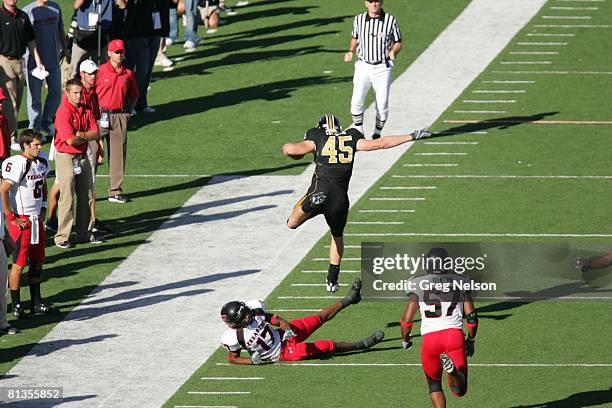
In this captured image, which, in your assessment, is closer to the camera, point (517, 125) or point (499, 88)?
point (517, 125)

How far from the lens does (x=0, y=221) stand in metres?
16.2

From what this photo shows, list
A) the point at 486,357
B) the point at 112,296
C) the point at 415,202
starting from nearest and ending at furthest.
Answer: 1. the point at 486,357
2. the point at 112,296
3. the point at 415,202

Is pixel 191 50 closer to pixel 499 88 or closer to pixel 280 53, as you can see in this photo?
pixel 280 53

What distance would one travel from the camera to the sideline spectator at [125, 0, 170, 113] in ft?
80.0

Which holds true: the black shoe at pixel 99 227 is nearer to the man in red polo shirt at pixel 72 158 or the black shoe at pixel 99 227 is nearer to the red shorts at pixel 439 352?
the man in red polo shirt at pixel 72 158

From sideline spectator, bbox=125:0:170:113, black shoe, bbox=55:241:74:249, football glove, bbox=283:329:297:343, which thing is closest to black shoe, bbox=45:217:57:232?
black shoe, bbox=55:241:74:249

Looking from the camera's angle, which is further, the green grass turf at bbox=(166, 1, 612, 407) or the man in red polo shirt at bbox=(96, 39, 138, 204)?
the man in red polo shirt at bbox=(96, 39, 138, 204)

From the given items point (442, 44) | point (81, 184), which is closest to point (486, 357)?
point (81, 184)

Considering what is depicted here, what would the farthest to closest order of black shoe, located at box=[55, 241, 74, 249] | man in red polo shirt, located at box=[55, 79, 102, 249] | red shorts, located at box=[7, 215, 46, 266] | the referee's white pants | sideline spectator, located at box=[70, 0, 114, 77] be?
1. sideline spectator, located at box=[70, 0, 114, 77]
2. the referee's white pants
3. black shoe, located at box=[55, 241, 74, 249]
4. man in red polo shirt, located at box=[55, 79, 102, 249]
5. red shorts, located at box=[7, 215, 46, 266]

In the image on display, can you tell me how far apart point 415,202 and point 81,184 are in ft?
14.9

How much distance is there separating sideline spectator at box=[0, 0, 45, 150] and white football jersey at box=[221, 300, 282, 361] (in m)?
7.95

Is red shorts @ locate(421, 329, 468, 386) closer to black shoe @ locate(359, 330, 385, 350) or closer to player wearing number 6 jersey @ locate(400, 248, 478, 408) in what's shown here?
player wearing number 6 jersey @ locate(400, 248, 478, 408)

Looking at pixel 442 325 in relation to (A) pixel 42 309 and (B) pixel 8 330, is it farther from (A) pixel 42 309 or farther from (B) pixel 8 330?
(A) pixel 42 309

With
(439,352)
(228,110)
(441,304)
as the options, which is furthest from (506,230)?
(228,110)
